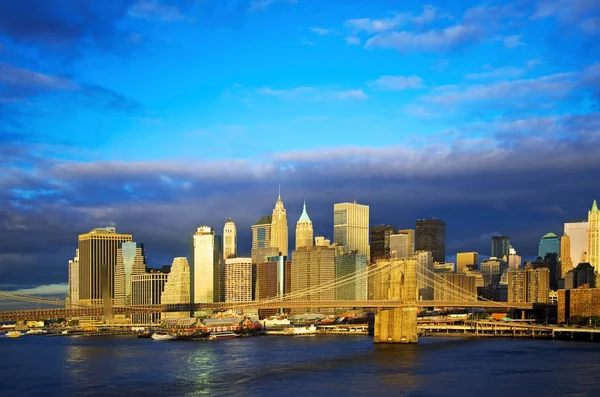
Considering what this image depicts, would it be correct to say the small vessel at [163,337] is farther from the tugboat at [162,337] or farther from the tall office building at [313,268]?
the tall office building at [313,268]

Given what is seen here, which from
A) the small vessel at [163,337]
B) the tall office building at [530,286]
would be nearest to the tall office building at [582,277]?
the tall office building at [530,286]

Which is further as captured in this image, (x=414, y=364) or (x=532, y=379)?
(x=414, y=364)

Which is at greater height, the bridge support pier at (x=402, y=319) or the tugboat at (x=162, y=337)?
the bridge support pier at (x=402, y=319)

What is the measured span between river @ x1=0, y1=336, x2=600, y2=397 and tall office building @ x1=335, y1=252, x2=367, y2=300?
101 meters

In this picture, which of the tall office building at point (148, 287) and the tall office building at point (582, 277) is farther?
the tall office building at point (148, 287)

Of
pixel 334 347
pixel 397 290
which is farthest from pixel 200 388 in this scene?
pixel 397 290

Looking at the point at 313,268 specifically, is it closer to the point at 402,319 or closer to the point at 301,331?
the point at 301,331

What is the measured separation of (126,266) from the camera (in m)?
198

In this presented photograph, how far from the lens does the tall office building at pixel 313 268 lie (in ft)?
630

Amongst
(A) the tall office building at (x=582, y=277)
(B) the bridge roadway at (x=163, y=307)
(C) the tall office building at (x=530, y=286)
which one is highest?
(B) the bridge roadway at (x=163, y=307)

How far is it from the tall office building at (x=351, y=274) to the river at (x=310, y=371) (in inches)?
3969

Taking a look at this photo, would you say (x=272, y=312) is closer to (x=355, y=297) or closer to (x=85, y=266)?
(x=355, y=297)

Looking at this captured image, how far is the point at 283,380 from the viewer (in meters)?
50.5

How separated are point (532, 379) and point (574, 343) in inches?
1418
